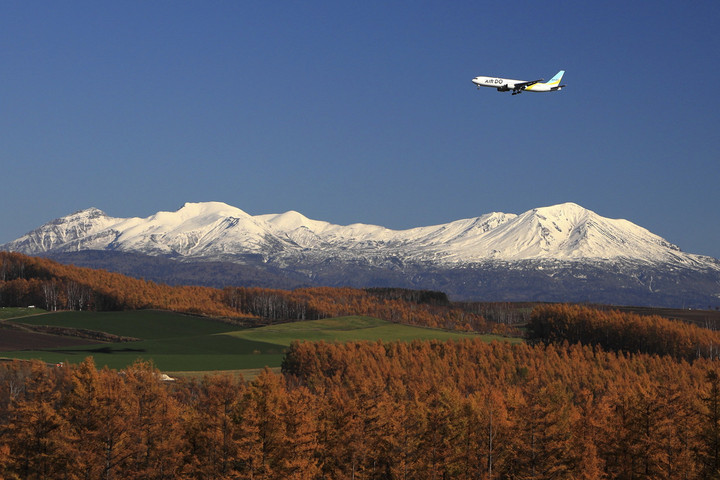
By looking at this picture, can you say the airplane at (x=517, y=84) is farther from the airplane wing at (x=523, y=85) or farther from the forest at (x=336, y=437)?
the forest at (x=336, y=437)

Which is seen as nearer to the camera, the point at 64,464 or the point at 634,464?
the point at 64,464

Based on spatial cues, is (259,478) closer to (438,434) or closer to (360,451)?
(360,451)

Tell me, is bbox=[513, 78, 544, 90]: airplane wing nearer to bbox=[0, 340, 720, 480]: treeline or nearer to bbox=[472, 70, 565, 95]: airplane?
bbox=[472, 70, 565, 95]: airplane

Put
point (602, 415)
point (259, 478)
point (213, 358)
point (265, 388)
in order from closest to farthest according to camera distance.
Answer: point (259, 478)
point (265, 388)
point (602, 415)
point (213, 358)

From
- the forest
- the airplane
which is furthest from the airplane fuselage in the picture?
the forest

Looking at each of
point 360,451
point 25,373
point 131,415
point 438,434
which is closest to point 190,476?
point 131,415

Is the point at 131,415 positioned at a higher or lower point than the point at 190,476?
higher

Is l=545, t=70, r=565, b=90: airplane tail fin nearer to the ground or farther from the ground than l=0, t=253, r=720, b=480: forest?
farther from the ground

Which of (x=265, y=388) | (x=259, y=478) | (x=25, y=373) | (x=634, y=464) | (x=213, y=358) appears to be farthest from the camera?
(x=213, y=358)

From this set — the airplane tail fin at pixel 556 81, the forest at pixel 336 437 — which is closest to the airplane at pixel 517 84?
the airplane tail fin at pixel 556 81
